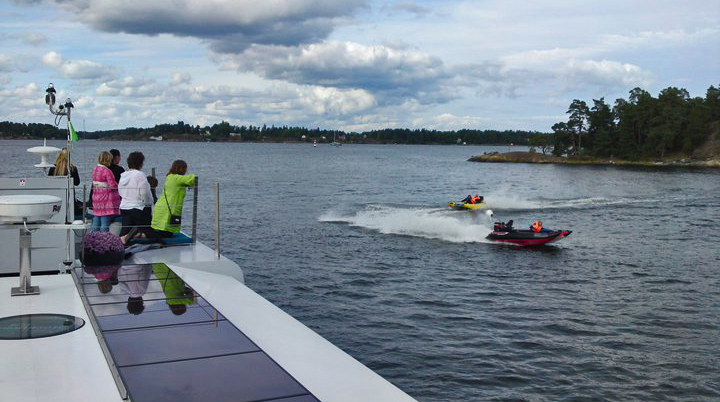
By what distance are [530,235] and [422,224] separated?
281 inches

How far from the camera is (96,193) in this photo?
11.6 metres

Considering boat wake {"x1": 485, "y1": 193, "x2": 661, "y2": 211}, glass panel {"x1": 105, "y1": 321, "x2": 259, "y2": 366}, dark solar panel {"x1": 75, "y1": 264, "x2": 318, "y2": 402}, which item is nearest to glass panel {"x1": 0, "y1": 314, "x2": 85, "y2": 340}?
dark solar panel {"x1": 75, "y1": 264, "x2": 318, "y2": 402}

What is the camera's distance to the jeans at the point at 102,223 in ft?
38.7

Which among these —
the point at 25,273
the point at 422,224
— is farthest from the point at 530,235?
the point at 25,273

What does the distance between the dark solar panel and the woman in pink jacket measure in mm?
2786

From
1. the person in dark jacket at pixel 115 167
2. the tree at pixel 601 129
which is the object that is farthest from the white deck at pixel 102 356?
the tree at pixel 601 129

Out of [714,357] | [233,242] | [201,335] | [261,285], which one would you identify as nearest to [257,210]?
[233,242]

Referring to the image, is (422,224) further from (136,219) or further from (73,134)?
(136,219)

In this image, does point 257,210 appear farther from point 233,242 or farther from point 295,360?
point 295,360

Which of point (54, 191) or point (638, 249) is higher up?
point (54, 191)

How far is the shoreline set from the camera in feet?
423

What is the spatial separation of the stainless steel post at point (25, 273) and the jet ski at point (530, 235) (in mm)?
25821

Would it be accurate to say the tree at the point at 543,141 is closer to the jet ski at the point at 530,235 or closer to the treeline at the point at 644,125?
the treeline at the point at 644,125

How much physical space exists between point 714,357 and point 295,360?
45.3 feet
